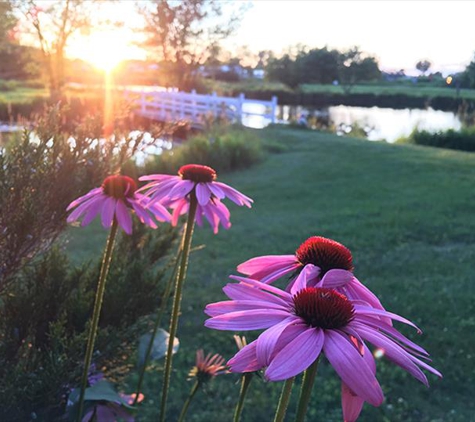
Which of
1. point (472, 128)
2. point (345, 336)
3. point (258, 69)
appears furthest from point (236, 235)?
point (258, 69)

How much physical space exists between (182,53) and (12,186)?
3002 cm

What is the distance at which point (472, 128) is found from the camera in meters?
13.1

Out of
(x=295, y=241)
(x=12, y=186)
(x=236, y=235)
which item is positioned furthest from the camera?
(x=236, y=235)

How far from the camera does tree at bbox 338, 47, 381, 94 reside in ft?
125

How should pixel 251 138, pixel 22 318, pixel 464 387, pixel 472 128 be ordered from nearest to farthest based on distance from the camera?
1. pixel 22 318
2. pixel 464 387
3. pixel 251 138
4. pixel 472 128

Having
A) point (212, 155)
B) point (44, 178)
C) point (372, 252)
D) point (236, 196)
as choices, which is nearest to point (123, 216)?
point (236, 196)

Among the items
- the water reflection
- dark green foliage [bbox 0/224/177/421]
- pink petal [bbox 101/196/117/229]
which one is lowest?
the water reflection

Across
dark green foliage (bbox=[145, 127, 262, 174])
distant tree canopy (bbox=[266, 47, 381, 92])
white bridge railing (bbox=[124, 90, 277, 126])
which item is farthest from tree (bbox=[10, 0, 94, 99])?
distant tree canopy (bbox=[266, 47, 381, 92])

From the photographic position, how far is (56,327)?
1458mm

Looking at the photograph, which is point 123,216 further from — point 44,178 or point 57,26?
point 57,26

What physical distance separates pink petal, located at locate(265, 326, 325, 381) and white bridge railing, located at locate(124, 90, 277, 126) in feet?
44.9

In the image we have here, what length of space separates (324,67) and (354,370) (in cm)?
3986

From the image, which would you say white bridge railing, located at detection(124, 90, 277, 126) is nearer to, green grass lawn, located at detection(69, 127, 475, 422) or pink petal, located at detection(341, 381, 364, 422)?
green grass lawn, located at detection(69, 127, 475, 422)

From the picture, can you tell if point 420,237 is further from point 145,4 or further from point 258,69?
point 258,69
